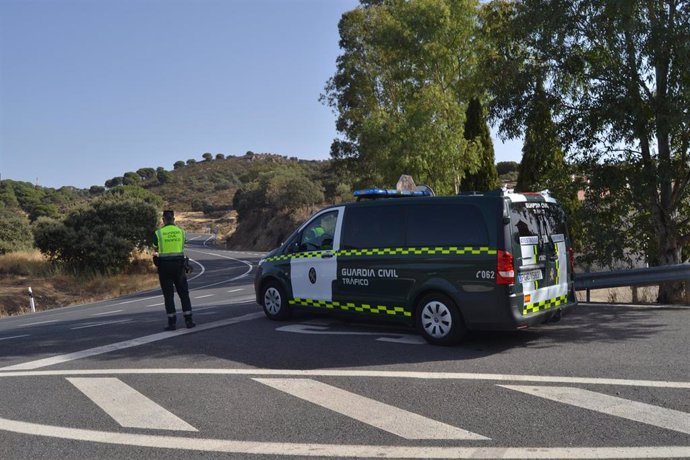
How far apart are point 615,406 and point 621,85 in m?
7.50

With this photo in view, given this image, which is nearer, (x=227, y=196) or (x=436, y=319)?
(x=436, y=319)

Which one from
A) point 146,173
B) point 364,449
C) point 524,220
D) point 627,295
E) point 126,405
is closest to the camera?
point 364,449

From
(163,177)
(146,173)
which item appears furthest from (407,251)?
(146,173)

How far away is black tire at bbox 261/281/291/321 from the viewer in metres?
10.3

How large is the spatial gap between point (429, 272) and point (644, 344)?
108 inches

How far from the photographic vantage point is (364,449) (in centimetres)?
466

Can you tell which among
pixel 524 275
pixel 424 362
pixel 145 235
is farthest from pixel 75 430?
pixel 145 235

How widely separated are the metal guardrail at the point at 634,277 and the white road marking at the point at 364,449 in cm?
675

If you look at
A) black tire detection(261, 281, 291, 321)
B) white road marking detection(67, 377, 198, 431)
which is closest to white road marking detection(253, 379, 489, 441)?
white road marking detection(67, 377, 198, 431)

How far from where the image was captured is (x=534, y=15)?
454 inches

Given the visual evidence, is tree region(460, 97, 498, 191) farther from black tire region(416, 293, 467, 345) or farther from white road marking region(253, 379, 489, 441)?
white road marking region(253, 379, 489, 441)

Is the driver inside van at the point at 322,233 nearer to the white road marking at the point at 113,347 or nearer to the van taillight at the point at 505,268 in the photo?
the white road marking at the point at 113,347

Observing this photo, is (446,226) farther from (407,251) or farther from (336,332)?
(336,332)

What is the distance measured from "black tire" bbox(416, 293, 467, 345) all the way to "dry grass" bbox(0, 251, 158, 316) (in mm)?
18751
